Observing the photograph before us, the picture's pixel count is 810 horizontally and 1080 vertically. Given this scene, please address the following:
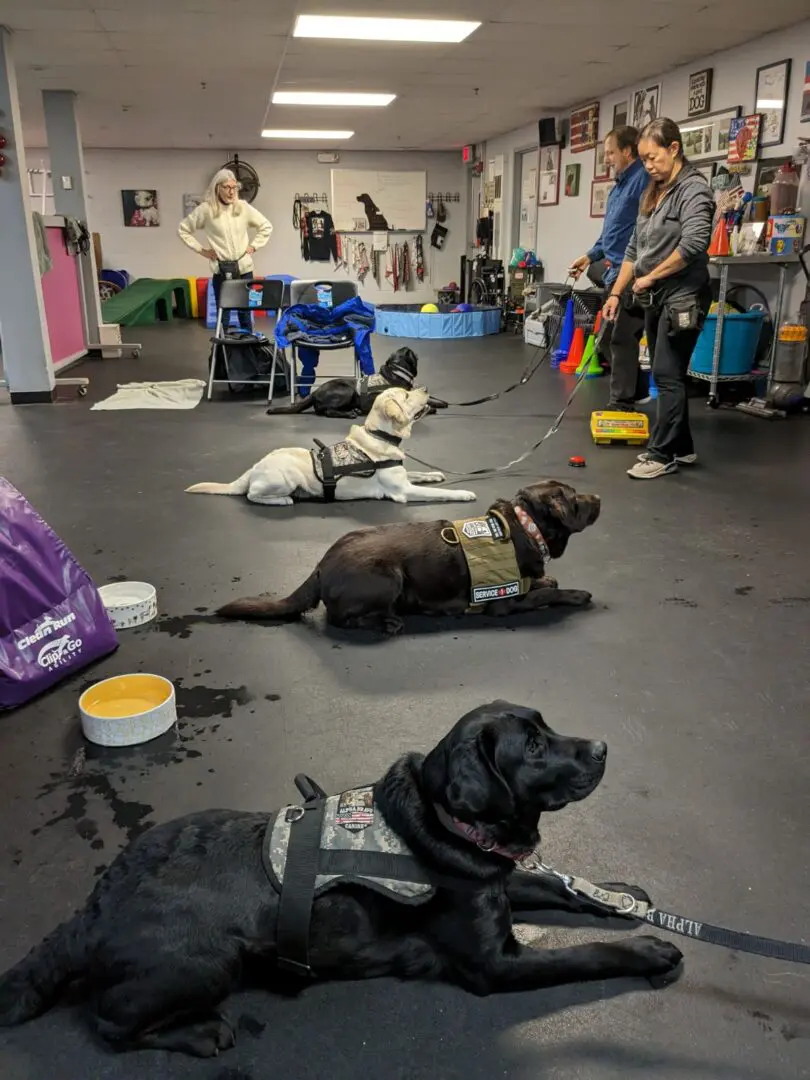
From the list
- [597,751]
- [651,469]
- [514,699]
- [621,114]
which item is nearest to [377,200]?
[621,114]

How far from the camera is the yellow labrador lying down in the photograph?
4.07m

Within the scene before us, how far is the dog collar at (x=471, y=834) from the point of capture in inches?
50.6

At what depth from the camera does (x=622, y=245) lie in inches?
233

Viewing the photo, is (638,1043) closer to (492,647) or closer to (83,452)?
(492,647)

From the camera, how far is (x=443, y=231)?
15836mm

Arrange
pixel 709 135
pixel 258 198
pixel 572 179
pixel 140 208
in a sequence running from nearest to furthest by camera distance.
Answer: pixel 709 135
pixel 572 179
pixel 258 198
pixel 140 208

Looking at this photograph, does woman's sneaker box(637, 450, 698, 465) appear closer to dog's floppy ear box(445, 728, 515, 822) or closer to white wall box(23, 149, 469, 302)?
dog's floppy ear box(445, 728, 515, 822)

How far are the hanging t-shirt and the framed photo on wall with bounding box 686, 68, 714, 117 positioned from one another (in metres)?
9.16

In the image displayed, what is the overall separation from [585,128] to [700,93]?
9.07 ft

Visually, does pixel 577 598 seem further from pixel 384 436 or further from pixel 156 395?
pixel 156 395

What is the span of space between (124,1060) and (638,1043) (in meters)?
0.80

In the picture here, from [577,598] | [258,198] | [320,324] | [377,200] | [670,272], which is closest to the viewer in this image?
[577,598]

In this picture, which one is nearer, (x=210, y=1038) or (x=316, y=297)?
(x=210, y=1038)

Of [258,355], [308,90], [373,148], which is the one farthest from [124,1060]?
[373,148]
